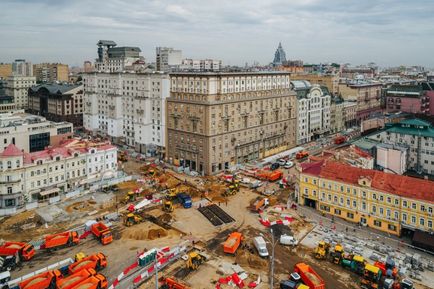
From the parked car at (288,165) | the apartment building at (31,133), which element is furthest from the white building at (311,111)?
the apartment building at (31,133)

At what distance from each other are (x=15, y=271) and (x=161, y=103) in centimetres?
6404

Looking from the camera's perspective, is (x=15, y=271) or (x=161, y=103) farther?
(x=161, y=103)

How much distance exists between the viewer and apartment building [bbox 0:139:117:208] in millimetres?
68000

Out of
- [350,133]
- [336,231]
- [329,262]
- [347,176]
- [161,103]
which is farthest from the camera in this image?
[350,133]

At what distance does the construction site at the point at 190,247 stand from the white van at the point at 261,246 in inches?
5.3

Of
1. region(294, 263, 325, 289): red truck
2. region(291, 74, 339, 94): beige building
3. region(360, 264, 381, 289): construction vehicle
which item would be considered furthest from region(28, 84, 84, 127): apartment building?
region(360, 264, 381, 289): construction vehicle

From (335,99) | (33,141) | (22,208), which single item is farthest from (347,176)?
(335,99)

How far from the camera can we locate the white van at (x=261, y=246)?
50.9 metres

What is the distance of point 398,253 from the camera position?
169 feet

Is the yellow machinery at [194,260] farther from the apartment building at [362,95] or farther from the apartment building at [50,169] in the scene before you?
the apartment building at [362,95]

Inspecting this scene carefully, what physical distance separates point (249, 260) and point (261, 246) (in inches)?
116

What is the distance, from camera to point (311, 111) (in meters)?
128

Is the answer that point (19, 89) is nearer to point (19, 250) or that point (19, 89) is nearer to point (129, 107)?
point (129, 107)

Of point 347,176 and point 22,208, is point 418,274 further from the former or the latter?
point 22,208
